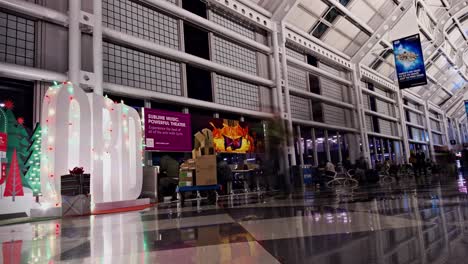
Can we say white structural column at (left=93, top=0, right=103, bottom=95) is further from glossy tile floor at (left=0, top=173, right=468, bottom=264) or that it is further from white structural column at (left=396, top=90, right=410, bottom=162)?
white structural column at (left=396, top=90, right=410, bottom=162)

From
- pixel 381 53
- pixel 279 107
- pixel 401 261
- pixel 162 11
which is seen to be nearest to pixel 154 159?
pixel 162 11

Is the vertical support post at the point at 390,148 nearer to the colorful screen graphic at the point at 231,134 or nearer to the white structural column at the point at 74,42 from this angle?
the colorful screen graphic at the point at 231,134

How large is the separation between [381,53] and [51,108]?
20.3 metres

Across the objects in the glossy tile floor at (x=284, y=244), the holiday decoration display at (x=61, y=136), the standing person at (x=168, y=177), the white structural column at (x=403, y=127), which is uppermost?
the white structural column at (x=403, y=127)

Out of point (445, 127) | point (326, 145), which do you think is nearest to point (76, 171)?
point (326, 145)

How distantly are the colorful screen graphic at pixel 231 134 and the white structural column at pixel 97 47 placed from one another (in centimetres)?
338

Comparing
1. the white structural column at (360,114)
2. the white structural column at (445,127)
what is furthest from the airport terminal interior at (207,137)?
the white structural column at (445,127)

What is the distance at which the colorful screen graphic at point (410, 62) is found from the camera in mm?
14065

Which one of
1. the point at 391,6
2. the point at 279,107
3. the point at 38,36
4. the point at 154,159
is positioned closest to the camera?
the point at 38,36

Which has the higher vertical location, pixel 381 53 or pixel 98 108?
pixel 381 53

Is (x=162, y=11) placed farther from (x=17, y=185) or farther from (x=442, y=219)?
(x=442, y=219)

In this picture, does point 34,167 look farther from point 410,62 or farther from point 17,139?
point 410,62

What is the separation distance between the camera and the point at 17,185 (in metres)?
5.51

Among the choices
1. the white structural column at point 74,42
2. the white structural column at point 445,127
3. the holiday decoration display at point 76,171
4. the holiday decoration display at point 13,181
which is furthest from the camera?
the white structural column at point 445,127
